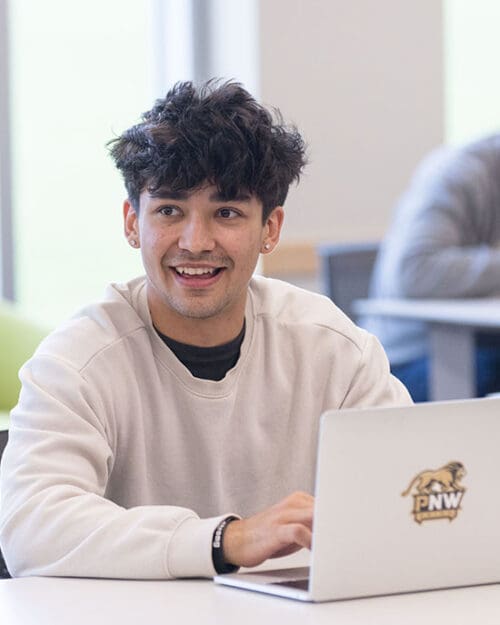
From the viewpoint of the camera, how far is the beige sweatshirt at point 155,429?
63.3 inches

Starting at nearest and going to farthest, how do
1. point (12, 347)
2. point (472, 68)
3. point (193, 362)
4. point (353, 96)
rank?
point (193, 362) → point (12, 347) → point (353, 96) → point (472, 68)

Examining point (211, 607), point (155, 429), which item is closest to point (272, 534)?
point (211, 607)

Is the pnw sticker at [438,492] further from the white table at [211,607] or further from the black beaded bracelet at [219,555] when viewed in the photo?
the black beaded bracelet at [219,555]

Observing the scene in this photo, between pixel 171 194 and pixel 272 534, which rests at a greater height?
pixel 171 194

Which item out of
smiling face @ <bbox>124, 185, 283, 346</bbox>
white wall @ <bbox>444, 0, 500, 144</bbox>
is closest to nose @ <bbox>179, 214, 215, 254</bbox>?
smiling face @ <bbox>124, 185, 283, 346</bbox>

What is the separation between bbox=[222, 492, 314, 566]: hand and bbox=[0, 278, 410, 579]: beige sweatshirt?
0.04 m

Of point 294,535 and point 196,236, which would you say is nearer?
point 294,535

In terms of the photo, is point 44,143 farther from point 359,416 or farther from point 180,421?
point 359,416

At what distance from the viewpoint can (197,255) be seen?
6.07 ft

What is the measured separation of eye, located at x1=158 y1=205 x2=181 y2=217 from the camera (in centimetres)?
185

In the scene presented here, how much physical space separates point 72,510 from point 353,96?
13.6 ft

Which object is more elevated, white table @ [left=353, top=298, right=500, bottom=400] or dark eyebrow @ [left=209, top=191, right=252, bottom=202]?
dark eyebrow @ [left=209, top=191, right=252, bottom=202]

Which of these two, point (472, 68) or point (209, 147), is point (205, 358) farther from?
point (472, 68)

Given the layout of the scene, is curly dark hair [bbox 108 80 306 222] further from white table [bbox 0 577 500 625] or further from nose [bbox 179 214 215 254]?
white table [bbox 0 577 500 625]
